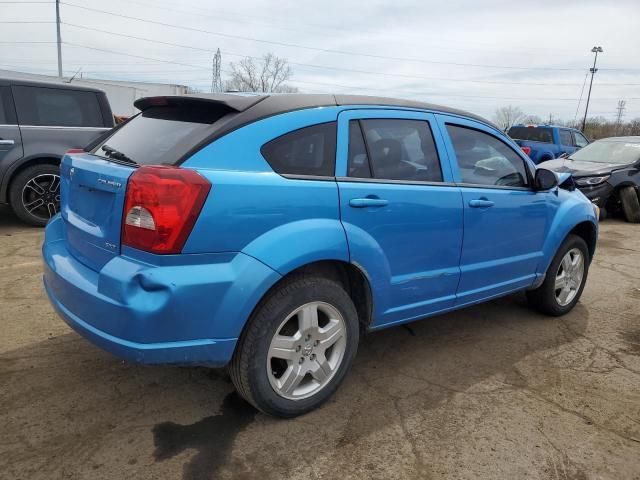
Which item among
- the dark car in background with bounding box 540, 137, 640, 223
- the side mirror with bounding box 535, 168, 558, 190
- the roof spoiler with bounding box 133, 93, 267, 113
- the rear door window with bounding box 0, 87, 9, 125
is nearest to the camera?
the roof spoiler with bounding box 133, 93, 267, 113

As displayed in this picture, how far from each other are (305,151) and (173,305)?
1.04 metres

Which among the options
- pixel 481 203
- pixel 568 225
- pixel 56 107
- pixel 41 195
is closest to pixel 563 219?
pixel 568 225

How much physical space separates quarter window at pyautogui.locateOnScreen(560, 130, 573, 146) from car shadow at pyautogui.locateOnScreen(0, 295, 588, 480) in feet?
43.7

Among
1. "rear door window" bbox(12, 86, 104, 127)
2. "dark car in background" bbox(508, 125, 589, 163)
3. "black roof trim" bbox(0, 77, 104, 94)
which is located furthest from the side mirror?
"dark car in background" bbox(508, 125, 589, 163)

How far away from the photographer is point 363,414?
2.86 meters

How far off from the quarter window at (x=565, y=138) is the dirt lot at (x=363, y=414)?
1283 cm

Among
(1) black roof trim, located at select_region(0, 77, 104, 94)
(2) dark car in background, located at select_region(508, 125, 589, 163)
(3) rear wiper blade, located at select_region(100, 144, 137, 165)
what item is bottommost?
(2) dark car in background, located at select_region(508, 125, 589, 163)

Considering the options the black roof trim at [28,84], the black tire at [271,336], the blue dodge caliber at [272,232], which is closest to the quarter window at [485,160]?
the blue dodge caliber at [272,232]

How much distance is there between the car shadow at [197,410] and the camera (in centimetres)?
240

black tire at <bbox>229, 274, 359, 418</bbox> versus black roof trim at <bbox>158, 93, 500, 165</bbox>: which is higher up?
black roof trim at <bbox>158, 93, 500, 165</bbox>

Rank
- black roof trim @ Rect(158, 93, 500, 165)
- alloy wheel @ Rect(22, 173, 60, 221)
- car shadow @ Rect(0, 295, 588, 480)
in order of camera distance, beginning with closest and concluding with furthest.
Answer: car shadow @ Rect(0, 295, 588, 480), black roof trim @ Rect(158, 93, 500, 165), alloy wheel @ Rect(22, 173, 60, 221)

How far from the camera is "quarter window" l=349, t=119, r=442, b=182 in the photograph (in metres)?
2.94

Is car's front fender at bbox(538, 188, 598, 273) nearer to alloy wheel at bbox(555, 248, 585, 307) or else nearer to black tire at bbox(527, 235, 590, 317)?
black tire at bbox(527, 235, 590, 317)

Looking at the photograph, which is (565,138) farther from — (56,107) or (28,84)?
(28,84)
